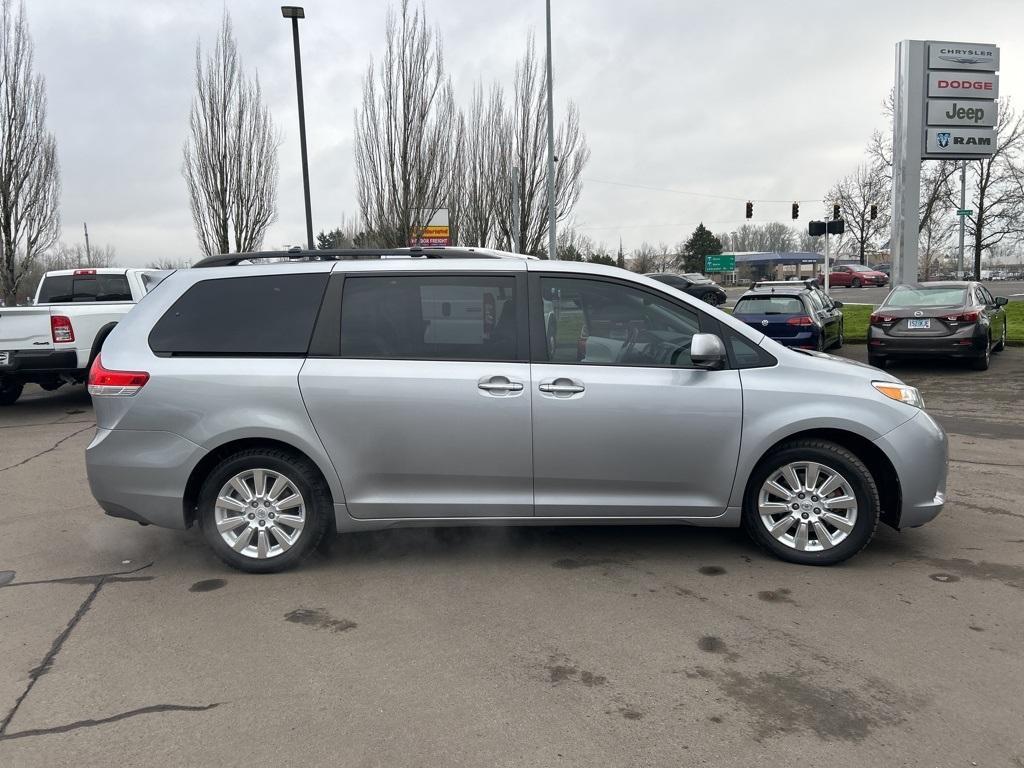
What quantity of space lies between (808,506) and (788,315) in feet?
35.6

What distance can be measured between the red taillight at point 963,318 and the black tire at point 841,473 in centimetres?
940

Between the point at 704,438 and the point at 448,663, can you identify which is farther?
the point at 704,438

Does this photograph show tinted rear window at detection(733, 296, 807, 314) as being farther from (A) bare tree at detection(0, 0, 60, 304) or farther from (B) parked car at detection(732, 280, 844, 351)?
(A) bare tree at detection(0, 0, 60, 304)

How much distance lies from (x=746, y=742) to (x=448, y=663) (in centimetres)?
128

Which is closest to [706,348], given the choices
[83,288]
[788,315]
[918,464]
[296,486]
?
[918,464]

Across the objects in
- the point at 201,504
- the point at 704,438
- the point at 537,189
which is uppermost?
the point at 537,189

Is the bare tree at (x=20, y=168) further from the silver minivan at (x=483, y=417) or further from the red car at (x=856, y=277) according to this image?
the red car at (x=856, y=277)

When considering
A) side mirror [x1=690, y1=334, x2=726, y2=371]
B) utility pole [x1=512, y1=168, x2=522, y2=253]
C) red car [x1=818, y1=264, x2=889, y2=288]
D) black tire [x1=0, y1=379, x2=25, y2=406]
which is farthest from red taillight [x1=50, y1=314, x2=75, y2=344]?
red car [x1=818, y1=264, x2=889, y2=288]

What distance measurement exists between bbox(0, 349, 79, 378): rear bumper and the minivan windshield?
40.9 ft

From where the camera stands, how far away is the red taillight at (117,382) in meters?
4.53

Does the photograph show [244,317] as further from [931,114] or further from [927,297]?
[931,114]

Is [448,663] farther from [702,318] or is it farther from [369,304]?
[702,318]

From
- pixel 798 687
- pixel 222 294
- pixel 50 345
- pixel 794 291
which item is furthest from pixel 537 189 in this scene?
pixel 798 687

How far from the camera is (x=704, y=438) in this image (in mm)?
4438
